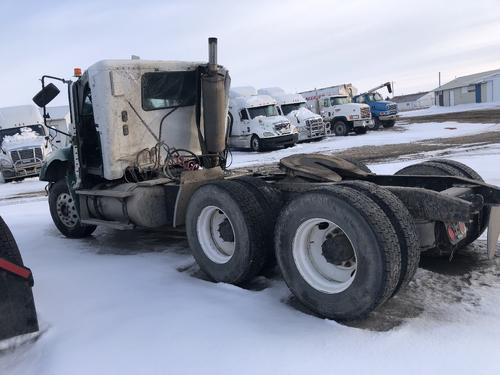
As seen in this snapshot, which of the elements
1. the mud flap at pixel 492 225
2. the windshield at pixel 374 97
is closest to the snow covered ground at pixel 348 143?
the windshield at pixel 374 97

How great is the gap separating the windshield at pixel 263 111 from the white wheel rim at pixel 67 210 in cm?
1722

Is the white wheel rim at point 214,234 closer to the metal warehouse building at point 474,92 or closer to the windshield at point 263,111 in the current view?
the windshield at point 263,111

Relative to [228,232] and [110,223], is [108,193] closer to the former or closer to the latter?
[110,223]

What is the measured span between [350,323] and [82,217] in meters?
4.39

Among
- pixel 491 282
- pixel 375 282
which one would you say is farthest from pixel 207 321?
pixel 491 282

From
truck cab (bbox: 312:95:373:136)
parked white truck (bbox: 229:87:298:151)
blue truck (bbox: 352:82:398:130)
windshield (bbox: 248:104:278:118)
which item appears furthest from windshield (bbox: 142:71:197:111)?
blue truck (bbox: 352:82:398:130)

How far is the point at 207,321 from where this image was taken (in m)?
3.65

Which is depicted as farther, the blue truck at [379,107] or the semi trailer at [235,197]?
the blue truck at [379,107]

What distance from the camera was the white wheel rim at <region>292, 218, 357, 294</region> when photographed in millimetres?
3652

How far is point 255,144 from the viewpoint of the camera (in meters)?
23.4

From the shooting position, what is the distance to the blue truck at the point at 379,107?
1262 inches

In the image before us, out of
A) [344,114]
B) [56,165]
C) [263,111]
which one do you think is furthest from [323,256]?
[344,114]

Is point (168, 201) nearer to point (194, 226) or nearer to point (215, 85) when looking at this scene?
point (194, 226)

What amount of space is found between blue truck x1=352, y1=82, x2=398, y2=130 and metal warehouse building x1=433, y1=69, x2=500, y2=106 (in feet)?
116
